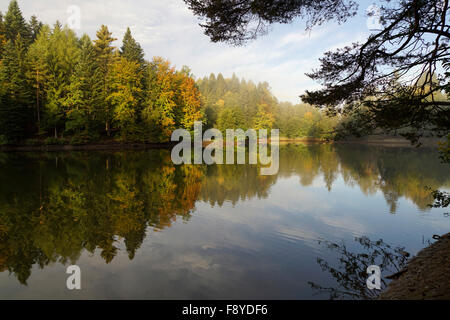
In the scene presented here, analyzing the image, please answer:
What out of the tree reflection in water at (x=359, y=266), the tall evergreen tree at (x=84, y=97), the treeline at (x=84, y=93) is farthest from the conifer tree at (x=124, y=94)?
the tree reflection in water at (x=359, y=266)

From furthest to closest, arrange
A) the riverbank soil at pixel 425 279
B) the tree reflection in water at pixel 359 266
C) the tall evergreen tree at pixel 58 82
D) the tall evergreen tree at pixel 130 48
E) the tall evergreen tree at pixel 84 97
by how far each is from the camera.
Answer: the tall evergreen tree at pixel 130 48
the tall evergreen tree at pixel 84 97
the tall evergreen tree at pixel 58 82
the tree reflection in water at pixel 359 266
the riverbank soil at pixel 425 279

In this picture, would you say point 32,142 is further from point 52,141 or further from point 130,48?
point 130,48

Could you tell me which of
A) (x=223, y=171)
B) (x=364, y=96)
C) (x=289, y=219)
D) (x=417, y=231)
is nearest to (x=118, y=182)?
(x=223, y=171)

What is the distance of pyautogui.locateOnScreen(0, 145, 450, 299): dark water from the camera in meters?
4.39

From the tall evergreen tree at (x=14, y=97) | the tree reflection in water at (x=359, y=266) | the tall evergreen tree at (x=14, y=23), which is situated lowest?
the tree reflection in water at (x=359, y=266)

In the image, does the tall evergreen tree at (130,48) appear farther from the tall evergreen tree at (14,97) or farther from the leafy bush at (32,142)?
the leafy bush at (32,142)

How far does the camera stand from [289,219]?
26.5ft

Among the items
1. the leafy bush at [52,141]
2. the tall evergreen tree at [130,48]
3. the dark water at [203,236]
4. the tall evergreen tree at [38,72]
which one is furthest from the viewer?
the tall evergreen tree at [130,48]

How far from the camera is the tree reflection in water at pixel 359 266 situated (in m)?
4.13

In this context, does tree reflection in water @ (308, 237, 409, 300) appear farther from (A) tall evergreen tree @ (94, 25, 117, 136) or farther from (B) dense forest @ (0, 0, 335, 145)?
(A) tall evergreen tree @ (94, 25, 117, 136)

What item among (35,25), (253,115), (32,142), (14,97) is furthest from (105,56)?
(253,115)

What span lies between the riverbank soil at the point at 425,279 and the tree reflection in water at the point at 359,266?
23cm

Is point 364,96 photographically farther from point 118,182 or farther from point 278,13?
point 118,182

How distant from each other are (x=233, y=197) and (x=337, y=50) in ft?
20.8
